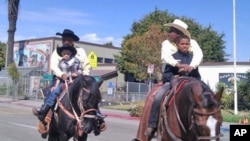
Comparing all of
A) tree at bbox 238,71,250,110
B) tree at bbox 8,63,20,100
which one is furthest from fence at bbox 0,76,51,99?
tree at bbox 238,71,250,110

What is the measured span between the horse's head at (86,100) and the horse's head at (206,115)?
8.24ft

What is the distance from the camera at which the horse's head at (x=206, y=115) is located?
4.51 meters

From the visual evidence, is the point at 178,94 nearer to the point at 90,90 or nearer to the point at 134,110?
the point at 90,90

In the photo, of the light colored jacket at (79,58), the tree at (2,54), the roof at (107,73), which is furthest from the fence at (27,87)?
the light colored jacket at (79,58)

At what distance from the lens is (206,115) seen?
454 cm

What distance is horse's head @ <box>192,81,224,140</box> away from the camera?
14.8 feet

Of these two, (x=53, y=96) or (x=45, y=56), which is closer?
(x=53, y=96)

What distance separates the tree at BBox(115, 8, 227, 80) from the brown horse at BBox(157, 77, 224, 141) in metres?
40.7

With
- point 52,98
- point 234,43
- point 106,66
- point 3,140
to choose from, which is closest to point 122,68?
point 106,66

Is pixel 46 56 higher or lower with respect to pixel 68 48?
higher

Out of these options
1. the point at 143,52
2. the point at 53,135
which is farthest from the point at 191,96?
the point at 143,52

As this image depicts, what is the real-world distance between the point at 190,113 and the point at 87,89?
261 centimetres

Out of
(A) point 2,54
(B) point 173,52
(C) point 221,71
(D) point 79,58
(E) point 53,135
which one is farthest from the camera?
(A) point 2,54

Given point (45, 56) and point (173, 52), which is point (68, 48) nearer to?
point (173, 52)
